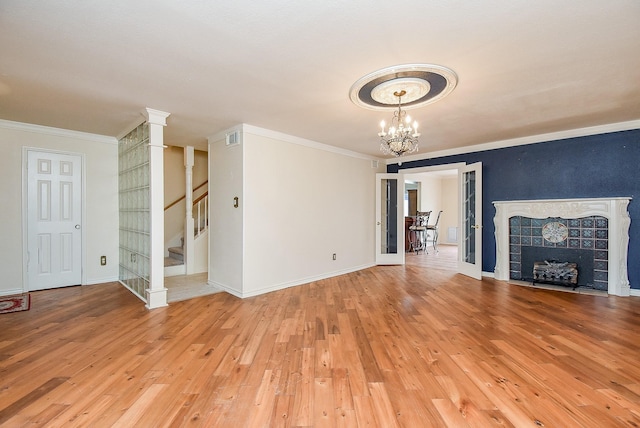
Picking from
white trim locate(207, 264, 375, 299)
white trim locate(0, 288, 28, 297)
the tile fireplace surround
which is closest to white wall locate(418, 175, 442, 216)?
the tile fireplace surround

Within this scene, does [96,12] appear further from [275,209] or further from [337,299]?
[337,299]

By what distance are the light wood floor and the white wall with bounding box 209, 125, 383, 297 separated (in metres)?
0.69

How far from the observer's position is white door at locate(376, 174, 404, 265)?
6.15 m

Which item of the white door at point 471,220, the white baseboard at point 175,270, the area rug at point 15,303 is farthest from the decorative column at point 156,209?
the white door at point 471,220

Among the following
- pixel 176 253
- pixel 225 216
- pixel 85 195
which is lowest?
pixel 176 253

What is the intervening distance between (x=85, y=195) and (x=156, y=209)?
1965 mm

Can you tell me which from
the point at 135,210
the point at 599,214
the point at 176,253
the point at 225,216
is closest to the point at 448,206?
the point at 599,214

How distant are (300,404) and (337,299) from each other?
2140mm

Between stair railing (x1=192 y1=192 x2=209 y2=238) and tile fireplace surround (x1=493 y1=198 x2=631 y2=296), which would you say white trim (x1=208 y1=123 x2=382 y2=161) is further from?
tile fireplace surround (x1=493 y1=198 x2=631 y2=296)

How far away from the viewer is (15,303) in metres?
3.49

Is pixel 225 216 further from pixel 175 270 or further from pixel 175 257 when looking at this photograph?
pixel 175 257

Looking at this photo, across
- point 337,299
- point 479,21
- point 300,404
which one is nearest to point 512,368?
point 300,404

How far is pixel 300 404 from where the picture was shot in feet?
5.60

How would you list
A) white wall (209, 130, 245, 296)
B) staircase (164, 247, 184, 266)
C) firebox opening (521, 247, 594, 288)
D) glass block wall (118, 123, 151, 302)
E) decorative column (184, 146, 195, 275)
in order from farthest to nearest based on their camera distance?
staircase (164, 247, 184, 266) < decorative column (184, 146, 195, 275) < firebox opening (521, 247, 594, 288) < white wall (209, 130, 245, 296) < glass block wall (118, 123, 151, 302)
